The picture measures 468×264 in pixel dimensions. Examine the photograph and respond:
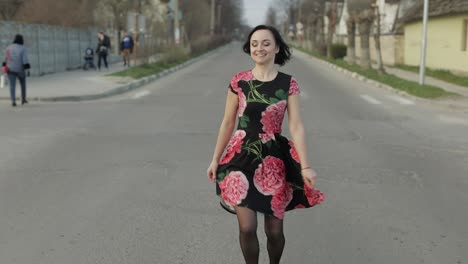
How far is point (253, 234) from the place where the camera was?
3.56 metres

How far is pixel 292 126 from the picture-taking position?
3695mm

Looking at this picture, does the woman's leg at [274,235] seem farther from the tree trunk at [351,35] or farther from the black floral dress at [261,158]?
the tree trunk at [351,35]

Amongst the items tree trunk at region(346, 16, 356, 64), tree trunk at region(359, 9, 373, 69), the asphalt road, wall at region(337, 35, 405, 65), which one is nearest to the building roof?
tree trunk at region(359, 9, 373, 69)

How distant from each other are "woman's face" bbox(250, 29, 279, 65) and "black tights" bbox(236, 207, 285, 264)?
866mm

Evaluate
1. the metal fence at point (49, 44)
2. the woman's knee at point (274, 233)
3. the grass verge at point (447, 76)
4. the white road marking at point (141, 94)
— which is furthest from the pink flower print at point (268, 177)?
the metal fence at point (49, 44)

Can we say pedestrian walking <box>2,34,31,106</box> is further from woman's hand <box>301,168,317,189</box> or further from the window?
the window

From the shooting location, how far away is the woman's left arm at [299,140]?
353 centimetres

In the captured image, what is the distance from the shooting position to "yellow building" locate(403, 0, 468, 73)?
84.2ft

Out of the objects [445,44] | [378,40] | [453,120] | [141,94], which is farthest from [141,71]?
[453,120]

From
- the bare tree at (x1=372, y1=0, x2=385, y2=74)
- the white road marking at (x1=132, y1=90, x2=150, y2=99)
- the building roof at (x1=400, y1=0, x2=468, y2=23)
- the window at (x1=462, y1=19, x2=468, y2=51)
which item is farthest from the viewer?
the bare tree at (x1=372, y1=0, x2=385, y2=74)

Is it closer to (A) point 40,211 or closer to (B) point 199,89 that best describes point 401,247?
(A) point 40,211

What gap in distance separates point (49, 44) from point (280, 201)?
24.5 m

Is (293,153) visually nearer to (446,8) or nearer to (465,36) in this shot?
(465,36)

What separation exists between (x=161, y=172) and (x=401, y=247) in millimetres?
3410
